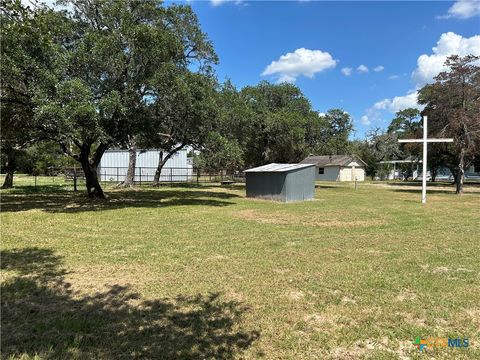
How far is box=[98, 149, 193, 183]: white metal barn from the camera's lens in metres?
39.1

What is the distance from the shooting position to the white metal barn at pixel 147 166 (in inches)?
1539

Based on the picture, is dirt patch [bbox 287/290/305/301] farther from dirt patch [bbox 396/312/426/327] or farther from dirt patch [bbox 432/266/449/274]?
dirt patch [bbox 432/266/449/274]

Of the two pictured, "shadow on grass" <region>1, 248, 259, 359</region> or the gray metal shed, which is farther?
the gray metal shed

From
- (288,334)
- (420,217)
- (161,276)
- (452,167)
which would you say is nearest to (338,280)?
(288,334)

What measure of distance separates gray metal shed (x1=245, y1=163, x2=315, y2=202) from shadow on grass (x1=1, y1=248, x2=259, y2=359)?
13258 mm

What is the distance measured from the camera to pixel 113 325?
12.8 ft

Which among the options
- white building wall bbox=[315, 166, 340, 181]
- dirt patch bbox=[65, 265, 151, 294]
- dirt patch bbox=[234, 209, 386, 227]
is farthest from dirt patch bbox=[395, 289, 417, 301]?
white building wall bbox=[315, 166, 340, 181]

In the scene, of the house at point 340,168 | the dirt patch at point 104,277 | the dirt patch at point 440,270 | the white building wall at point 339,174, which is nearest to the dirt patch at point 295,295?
the dirt patch at point 104,277

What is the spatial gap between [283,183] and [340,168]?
37.3 metres

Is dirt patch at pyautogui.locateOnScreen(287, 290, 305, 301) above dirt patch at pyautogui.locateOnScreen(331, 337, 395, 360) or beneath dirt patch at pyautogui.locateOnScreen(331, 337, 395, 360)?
above

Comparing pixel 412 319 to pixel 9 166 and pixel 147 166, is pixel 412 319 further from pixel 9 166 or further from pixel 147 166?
pixel 147 166

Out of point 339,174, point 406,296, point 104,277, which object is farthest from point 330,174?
point 104,277

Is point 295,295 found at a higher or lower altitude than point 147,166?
lower

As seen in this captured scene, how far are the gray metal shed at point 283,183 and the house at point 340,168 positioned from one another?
33.9m
